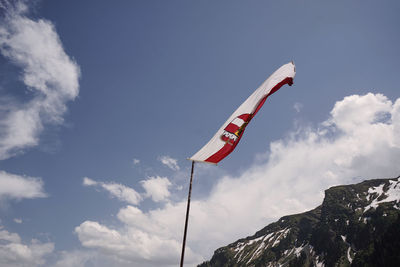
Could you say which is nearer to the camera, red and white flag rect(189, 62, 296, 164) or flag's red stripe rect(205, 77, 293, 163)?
flag's red stripe rect(205, 77, 293, 163)

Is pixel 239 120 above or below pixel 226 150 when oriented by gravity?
above

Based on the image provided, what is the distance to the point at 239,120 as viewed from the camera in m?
19.4

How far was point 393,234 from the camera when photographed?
15425 cm

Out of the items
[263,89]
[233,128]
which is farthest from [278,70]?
[233,128]

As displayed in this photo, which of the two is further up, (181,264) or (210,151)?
(210,151)

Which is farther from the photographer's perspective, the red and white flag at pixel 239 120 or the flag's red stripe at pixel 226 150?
the red and white flag at pixel 239 120

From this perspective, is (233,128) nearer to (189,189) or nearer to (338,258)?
(189,189)

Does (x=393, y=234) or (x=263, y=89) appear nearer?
(x=263, y=89)

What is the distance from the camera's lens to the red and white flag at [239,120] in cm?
1831

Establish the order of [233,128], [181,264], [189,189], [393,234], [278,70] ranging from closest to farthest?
[181,264] < [189,189] < [233,128] < [278,70] < [393,234]

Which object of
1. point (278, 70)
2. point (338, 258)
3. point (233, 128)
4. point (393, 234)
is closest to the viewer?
point (233, 128)

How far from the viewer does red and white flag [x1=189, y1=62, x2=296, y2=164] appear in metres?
18.3

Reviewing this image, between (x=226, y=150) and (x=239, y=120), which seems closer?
(x=226, y=150)

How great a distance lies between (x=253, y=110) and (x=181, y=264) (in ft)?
36.3
